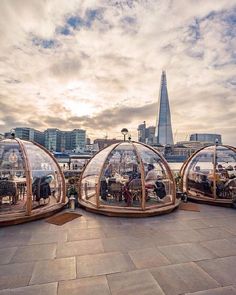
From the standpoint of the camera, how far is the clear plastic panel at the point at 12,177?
5.96 meters

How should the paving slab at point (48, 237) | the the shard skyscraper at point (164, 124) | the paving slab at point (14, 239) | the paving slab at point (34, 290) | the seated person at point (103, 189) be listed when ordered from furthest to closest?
the the shard skyscraper at point (164, 124)
the seated person at point (103, 189)
the paving slab at point (48, 237)
the paving slab at point (14, 239)
the paving slab at point (34, 290)

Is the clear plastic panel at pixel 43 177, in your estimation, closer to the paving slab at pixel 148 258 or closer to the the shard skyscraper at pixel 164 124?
the paving slab at pixel 148 258

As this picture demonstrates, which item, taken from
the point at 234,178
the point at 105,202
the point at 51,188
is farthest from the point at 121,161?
the point at 234,178

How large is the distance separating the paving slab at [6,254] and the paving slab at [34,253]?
0.07 meters

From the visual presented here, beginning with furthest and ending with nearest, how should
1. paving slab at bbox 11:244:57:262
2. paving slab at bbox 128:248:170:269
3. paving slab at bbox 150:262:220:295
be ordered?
paving slab at bbox 11:244:57:262
paving slab at bbox 128:248:170:269
paving slab at bbox 150:262:220:295

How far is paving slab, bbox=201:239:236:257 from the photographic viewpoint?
3.72m

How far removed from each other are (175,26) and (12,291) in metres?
8.49

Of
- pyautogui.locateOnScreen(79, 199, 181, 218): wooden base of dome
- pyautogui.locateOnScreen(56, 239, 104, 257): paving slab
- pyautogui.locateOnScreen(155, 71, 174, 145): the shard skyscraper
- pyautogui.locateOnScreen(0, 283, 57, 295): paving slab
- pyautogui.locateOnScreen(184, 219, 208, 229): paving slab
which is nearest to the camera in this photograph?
pyautogui.locateOnScreen(0, 283, 57, 295): paving slab

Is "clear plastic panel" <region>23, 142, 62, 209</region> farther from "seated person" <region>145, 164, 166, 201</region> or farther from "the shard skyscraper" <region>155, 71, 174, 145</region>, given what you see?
"the shard skyscraper" <region>155, 71, 174, 145</region>

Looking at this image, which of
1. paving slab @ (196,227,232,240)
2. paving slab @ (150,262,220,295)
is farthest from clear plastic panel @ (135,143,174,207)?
paving slab @ (150,262,220,295)

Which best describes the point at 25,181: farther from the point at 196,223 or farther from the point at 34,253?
the point at 196,223

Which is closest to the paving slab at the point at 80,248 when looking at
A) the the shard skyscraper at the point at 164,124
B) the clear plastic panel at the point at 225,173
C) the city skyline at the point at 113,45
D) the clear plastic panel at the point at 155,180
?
the clear plastic panel at the point at 155,180

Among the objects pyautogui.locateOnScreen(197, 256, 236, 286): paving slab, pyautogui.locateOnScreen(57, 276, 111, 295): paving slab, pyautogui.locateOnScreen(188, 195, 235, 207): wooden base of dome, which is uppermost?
pyautogui.locateOnScreen(188, 195, 235, 207): wooden base of dome

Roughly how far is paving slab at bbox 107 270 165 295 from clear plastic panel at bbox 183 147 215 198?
5744 mm
